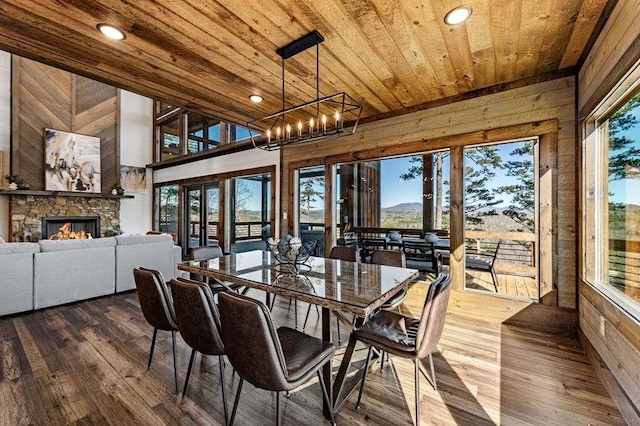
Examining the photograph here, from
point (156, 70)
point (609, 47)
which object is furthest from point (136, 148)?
point (609, 47)

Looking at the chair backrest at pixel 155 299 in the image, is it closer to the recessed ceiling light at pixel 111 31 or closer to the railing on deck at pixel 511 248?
the recessed ceiling light at pixel 111 31

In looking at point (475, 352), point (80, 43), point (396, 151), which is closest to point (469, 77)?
point (396, 151)

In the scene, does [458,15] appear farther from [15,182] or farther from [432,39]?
[15,182]

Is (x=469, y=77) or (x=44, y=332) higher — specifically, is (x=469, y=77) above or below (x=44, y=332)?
above

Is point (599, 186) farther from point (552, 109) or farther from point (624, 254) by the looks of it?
point (552, 109)

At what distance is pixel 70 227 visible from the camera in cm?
727

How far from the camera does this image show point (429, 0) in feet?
6.27

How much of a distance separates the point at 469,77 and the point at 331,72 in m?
1.51

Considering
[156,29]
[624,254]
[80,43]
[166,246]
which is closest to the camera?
[624,254]

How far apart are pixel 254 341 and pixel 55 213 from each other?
853cm

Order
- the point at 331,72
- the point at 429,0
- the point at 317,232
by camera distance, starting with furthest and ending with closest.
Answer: the point at 317,232, the point at 331,72, the point at 429,0

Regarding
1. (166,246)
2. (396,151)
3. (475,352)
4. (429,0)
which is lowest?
(475,352)

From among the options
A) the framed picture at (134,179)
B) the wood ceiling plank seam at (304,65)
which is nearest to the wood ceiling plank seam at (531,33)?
the wood ceiling plank seam at (304,65)

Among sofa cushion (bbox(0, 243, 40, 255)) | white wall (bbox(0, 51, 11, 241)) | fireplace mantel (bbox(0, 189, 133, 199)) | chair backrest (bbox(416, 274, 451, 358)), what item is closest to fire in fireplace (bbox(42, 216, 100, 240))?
fireplace mantel (bbox(0, 189, 133, 199))
